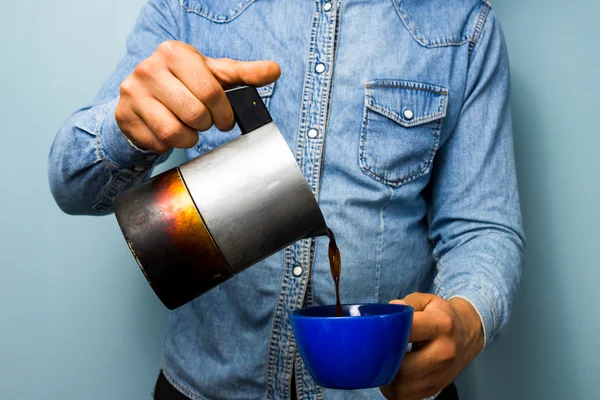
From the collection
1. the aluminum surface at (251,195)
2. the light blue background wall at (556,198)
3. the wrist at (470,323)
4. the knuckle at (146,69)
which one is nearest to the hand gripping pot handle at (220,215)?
the aluminum surface at (251,195)

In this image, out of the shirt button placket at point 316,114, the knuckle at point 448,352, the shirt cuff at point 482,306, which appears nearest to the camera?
the knuckle at point 448,352

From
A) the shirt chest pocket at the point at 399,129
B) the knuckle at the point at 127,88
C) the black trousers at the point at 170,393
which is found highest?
the knuckle at the point at 127,88

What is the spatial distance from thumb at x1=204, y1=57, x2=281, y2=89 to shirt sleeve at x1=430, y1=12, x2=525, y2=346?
44 centimetres

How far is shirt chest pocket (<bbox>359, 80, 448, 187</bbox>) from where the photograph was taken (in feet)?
3.25

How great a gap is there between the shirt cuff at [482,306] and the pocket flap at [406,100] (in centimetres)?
29

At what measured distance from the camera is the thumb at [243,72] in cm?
69

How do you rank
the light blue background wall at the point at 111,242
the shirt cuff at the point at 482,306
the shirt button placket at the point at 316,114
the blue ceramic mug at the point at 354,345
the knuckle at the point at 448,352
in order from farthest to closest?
1. the light blue background wall at the point at 111,242
2. the shirt button placket at the point at 316,114
3. the shirt cuff at the point at 482,306
4. the knuckle at the point at 448,352
5. the blue ceramic mug at the point at 354,345

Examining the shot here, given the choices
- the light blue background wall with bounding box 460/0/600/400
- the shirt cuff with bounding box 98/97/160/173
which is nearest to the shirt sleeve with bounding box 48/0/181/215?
the shirt cuff with bounding box 98/97/160/173

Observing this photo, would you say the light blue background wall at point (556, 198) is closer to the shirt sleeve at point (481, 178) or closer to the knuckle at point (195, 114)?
the shirt sleeve at point (481, 178)

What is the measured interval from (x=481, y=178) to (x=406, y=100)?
18cm

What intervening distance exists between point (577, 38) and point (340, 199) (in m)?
0.47

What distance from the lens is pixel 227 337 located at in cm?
101

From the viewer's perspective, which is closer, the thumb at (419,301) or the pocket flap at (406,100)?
the thumb at (419,301)

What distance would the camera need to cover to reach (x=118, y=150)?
0.80 metres
